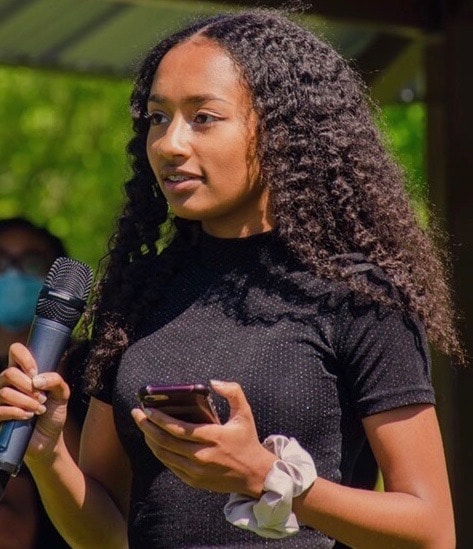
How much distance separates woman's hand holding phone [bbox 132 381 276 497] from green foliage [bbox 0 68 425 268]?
10.3 metres

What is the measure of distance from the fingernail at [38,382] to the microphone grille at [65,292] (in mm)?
149

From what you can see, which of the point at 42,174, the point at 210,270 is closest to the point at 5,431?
the point at 210,270

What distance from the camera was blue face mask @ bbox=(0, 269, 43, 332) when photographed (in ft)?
12.3

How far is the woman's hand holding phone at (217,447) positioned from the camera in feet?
6.45

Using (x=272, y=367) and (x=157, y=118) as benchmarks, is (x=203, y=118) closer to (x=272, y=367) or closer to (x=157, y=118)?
(x=157, y=118)

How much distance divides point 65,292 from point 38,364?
0.58 ft

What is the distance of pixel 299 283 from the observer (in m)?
2.35

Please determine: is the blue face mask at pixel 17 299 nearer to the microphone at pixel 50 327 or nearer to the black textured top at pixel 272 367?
the microphone at pixel 50 327

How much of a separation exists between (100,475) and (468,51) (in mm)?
3416

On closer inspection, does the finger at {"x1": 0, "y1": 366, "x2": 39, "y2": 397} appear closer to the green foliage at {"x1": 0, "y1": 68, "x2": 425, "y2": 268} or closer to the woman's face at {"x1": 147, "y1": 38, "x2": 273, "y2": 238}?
the woman's face at {"x1": 147, "y1": 38, "x2": 273, "y2": 238}

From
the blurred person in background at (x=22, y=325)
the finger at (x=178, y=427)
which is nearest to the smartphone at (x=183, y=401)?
the finger at (x=178, y=427)

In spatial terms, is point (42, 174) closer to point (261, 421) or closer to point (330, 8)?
point (330, 8)

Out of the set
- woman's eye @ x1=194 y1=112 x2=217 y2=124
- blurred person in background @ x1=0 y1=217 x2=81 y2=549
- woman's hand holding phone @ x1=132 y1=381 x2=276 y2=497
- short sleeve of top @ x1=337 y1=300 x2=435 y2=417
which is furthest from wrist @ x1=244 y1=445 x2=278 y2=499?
blurred person in background @ x1=0 y1=217 x2=81 y2=549

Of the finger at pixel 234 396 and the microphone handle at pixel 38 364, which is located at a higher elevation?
the finger at pixel 234 396
